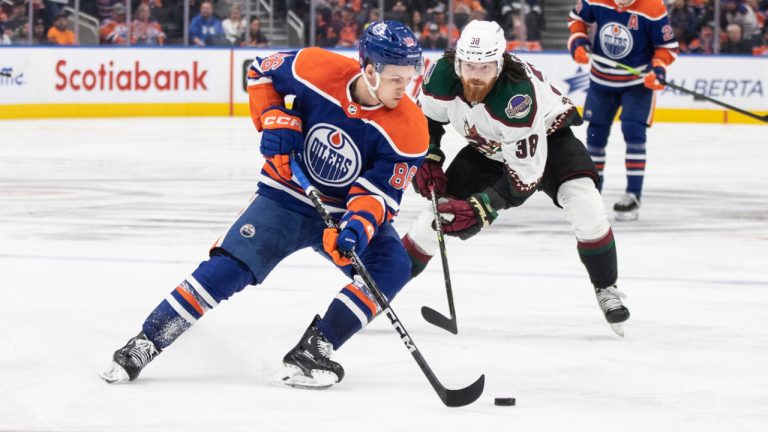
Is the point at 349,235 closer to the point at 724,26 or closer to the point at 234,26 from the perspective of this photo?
the point at 234,26

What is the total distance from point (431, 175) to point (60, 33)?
9.14 m

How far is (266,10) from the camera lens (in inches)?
548

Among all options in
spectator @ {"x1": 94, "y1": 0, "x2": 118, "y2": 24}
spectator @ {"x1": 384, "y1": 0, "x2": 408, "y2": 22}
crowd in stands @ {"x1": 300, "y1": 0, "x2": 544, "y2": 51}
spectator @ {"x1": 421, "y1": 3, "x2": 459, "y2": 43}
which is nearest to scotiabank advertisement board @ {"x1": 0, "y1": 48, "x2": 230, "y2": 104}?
spectator @ {"x1": 94, "y1": 0, "x2": 118, "y2": 24}

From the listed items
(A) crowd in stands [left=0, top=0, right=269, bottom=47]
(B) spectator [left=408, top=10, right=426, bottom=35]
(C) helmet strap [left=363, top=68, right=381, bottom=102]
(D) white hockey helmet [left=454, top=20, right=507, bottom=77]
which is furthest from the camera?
(B) spectator [left=408, top=10, right=426, bottom=35]

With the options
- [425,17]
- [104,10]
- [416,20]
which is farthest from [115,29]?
[425,17]

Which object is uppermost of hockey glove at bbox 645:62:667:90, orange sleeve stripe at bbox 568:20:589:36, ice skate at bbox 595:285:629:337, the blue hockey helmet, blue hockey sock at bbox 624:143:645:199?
the blue hockey helmet

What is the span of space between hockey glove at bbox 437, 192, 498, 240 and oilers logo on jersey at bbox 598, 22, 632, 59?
3.48 metres

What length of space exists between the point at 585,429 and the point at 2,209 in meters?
4.40

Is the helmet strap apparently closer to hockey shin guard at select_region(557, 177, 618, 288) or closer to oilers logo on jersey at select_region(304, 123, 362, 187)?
oilers logo on jersey at select_region(304, 123, 362, 187)

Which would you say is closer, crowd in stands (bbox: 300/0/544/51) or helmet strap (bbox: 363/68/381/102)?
helmet strap (bbox: 363/68/381/102)

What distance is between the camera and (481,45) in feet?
12.3

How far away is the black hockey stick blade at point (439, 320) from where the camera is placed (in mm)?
4027

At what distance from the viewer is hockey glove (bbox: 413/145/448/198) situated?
165 inches

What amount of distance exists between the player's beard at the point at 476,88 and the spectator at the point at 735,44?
33.3 ft
